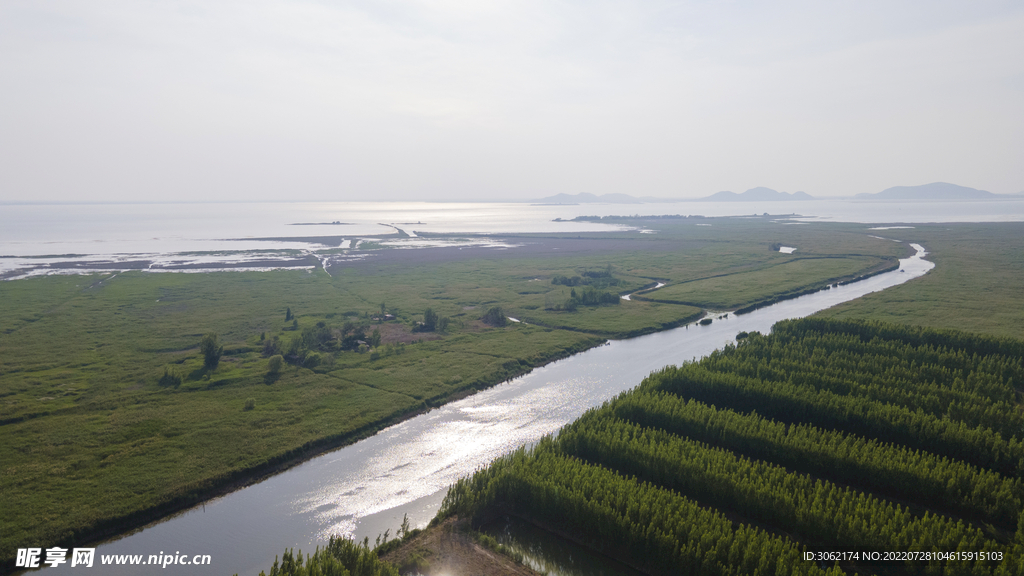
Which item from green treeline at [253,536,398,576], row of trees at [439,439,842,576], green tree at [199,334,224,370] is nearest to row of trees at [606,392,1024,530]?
row of trees at [439,439,842,576]

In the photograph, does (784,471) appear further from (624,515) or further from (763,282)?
(763,282)

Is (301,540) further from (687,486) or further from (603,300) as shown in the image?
(603,300)

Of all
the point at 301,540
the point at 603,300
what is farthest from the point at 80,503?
the point at 603,300

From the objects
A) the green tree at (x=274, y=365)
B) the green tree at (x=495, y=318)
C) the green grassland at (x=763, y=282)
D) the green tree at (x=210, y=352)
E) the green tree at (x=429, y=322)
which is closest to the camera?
the green tree at (x=274, y=365)

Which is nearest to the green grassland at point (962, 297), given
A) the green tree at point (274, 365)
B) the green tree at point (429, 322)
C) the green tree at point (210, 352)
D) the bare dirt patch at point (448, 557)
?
the green tree at point (429, 322)

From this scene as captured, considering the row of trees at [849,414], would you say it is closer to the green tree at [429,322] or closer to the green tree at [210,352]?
the green tree at [429,322]

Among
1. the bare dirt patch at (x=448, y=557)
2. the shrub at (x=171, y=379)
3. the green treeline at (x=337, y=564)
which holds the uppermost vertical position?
the shrub at (x=171, y=379)
